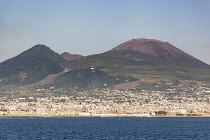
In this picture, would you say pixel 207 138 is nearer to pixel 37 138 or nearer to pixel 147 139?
pixel 147 139

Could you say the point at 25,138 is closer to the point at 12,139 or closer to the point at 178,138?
the point at 12,139

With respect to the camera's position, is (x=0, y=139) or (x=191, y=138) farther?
(x=191, y=138)

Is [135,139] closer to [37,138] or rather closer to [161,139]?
[161,139]

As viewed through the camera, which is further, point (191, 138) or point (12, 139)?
point (191, 138)

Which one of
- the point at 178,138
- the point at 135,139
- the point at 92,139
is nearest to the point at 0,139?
the point at 92,139

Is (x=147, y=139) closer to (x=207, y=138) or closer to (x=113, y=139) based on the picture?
(x=113, y=139)

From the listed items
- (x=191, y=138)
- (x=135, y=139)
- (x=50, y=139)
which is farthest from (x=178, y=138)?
(x=50, y=139)

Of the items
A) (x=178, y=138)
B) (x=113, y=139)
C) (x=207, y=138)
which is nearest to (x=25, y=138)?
(x=113, y=139)
